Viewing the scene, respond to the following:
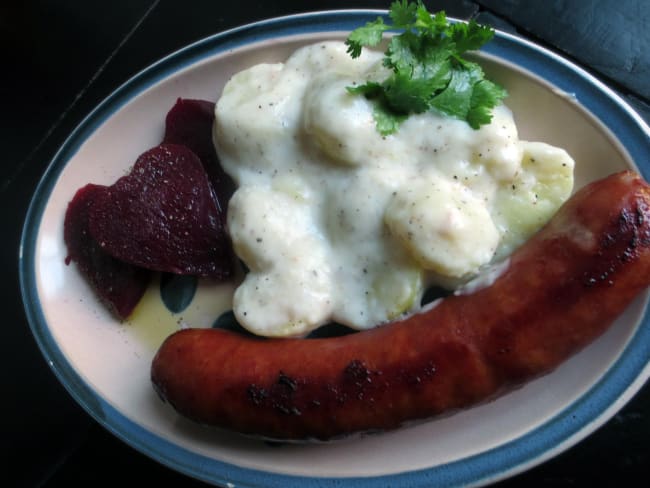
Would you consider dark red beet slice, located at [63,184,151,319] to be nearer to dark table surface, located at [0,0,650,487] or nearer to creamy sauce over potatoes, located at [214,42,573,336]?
creamy sauce over potatoes, located at [214,42,573,336]

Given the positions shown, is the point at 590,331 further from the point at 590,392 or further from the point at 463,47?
the point at 463,47

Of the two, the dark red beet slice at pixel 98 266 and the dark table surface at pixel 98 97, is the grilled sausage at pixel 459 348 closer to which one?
the dark red beet slice at pixel 98 266

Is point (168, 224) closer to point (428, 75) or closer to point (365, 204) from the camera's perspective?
point (365, 204)

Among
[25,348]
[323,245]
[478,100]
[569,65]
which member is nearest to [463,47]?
[478,100]

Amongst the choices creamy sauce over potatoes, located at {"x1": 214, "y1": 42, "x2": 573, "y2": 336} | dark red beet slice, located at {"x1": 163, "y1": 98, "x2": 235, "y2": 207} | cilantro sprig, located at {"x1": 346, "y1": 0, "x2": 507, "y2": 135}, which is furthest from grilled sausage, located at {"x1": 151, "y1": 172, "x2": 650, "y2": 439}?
dark red beet slice, located at {"x1": 163, "y1": 98, "x2": 235, "y2": 207}

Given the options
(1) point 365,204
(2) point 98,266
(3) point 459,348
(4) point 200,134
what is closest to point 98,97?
(4) point 200,134

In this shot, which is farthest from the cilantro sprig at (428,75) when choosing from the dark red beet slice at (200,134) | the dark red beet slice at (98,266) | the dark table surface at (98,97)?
the dark red beet slice at (98,266)
